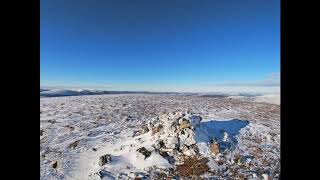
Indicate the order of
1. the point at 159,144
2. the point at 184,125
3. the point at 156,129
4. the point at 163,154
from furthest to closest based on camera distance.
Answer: the point at 156,129, the point at 184,125, the point at 159,144, the point at 163,154

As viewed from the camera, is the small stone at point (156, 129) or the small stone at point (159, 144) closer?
the small stone at point (159, 144)

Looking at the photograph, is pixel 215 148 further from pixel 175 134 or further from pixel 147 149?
pixel 147 149

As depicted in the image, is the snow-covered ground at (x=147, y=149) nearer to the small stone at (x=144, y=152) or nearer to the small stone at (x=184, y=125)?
the small stone at (x=144, y=152)

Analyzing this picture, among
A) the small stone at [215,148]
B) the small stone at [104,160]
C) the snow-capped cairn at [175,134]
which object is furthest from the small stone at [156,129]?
the small stone at [104,160]

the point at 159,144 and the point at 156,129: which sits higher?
the point at 156,129

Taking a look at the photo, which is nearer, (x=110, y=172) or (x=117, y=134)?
(x=110, y=172)

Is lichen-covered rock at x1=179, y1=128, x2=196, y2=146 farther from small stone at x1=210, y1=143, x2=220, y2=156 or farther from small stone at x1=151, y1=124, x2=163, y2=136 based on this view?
small stone at x1=151, y1=124, x2=163, y2=136

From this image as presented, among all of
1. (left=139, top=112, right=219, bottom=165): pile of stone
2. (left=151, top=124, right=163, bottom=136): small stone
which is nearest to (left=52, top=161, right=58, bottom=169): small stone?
(left=139, top=112, right=219, bottom=165): pile of stone

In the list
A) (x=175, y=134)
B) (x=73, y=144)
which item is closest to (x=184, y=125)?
(x=175, y=134)
